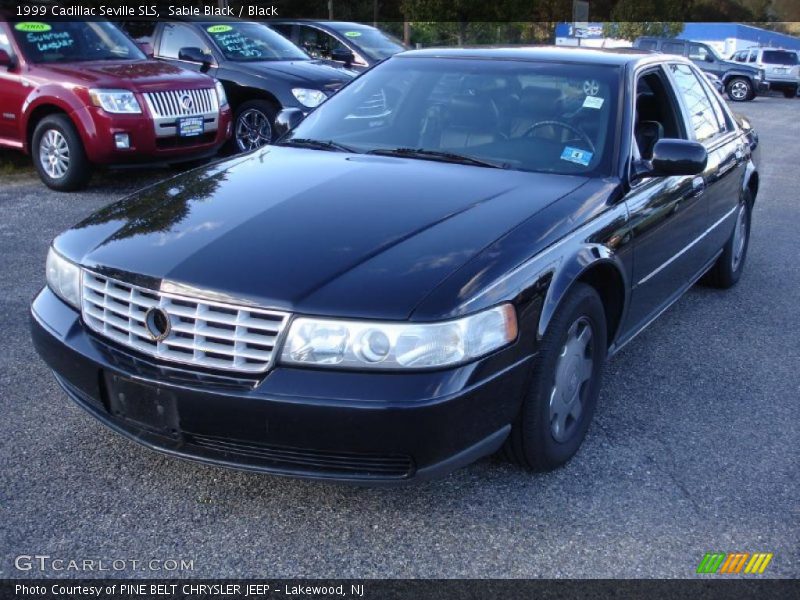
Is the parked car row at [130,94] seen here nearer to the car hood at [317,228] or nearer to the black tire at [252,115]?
the black tire at [252,115]

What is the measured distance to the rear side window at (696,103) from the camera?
4.86 meters

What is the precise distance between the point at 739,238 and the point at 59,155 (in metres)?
6.03

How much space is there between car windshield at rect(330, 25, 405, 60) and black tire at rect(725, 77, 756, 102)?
16934 mm

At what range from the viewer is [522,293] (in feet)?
9.55

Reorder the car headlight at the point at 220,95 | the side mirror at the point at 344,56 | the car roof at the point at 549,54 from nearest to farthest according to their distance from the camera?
the car roof at the point at 549,54
the car headlight at the point at 220,95
the side mirror at the point at 344,56

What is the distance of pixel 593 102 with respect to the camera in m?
4.01

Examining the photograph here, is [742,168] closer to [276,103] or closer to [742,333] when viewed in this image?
[742,333]

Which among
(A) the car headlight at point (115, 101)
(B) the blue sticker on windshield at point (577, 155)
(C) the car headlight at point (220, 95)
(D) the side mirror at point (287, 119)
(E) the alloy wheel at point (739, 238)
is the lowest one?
(E) the alloy wheel at point (739, 238)

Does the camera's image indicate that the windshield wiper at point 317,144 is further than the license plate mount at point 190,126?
No

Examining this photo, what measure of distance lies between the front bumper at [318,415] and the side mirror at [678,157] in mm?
1342

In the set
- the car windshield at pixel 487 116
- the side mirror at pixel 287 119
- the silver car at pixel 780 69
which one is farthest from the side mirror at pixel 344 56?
the silver car at pixel 780 69

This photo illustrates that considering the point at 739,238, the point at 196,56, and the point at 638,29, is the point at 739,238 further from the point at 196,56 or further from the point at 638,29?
the point at 638,29

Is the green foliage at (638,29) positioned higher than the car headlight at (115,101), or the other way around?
the car headlight at (115,101)

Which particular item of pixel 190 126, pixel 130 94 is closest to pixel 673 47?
pixel 190 126
